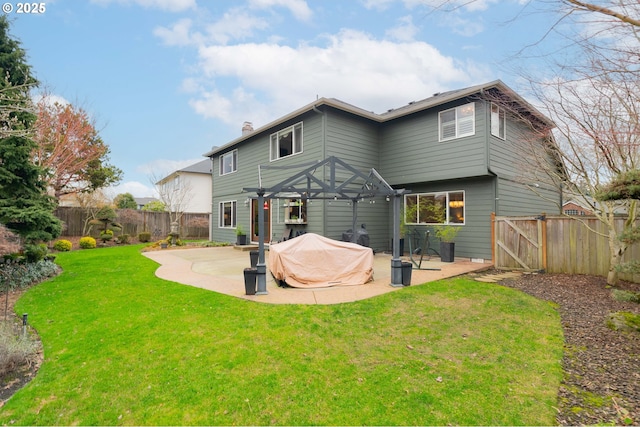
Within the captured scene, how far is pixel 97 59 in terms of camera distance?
10.7m

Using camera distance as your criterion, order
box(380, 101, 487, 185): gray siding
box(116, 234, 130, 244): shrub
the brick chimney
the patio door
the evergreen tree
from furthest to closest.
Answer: the brick chimney → box(116, 234, 130, 244): shrub → the patio door → box(380, 101, 487, 185): gray siding → the evergreen tree

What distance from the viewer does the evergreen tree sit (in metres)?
6.98

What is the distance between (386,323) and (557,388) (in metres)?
1.98

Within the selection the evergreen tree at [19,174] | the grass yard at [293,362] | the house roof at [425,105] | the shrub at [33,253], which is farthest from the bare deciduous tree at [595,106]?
the shrub at [33,253]

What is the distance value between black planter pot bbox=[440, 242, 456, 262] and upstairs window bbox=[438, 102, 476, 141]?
337 centimetres

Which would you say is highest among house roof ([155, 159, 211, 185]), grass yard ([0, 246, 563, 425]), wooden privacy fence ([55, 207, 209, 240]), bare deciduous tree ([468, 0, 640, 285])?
house roof ([155, 159, 211, 185])

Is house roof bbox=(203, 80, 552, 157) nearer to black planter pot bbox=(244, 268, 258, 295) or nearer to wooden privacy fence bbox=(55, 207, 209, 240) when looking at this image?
black planter pot bbox=(244, 268, 258, 295)

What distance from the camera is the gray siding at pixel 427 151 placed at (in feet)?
30.0

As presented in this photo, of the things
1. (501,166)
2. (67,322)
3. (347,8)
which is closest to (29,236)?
(67,322)

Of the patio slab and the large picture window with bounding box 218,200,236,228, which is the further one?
the large picture window with bounding box 218,200,236,228

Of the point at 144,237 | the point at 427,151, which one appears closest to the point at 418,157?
the point at 427,151

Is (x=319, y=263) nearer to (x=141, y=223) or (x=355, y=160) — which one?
(x=355, y=160)

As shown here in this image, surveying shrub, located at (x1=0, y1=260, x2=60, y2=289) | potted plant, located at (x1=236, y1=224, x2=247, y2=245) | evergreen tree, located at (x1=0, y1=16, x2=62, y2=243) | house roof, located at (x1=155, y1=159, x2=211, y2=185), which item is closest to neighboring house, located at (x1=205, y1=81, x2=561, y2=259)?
potted plant, located at (x1=236, y1=224, x2=247, y2=245)

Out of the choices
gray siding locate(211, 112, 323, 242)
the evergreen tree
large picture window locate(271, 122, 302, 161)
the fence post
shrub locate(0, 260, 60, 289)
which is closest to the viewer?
shrub locate(0, 260, 60, 289)
